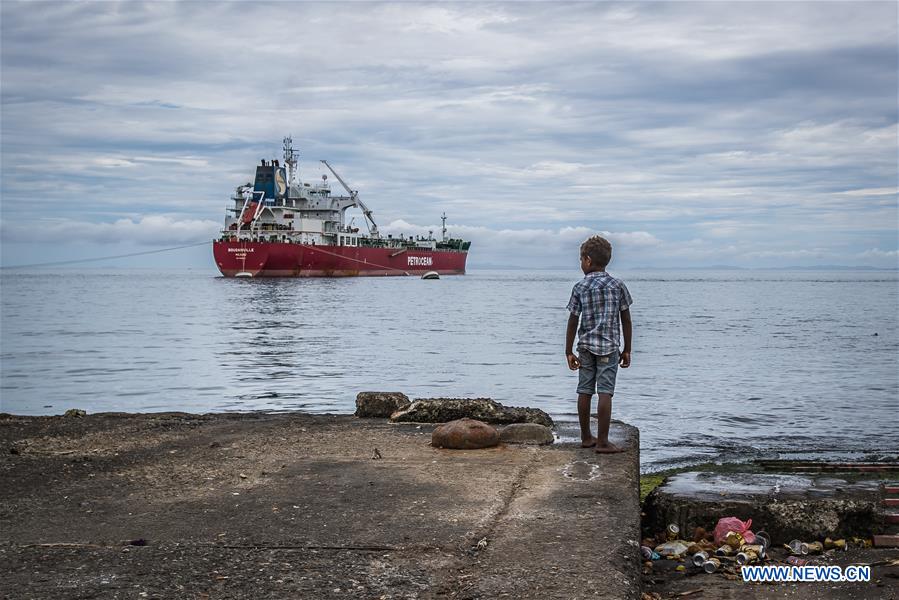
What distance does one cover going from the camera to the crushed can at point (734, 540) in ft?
13.8

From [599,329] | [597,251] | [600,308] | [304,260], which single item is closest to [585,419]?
[599,329]

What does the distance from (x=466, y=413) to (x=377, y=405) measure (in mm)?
723

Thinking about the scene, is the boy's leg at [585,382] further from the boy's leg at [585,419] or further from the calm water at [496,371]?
the calm water at [496,371]

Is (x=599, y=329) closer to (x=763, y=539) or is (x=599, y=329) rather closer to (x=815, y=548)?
(x=763, y=539)

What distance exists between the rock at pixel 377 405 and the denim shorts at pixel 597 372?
161cm

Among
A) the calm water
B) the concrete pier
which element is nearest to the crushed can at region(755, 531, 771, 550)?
the concrete pier

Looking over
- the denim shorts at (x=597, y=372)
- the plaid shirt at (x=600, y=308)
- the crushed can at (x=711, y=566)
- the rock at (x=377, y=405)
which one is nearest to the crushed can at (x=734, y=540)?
the crushed can at (x=711, y=566)

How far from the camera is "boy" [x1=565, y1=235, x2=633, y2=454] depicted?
16.1 feet

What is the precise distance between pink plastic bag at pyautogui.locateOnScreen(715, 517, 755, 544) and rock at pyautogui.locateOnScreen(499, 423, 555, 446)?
117cm

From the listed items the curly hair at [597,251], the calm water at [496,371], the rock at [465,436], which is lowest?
the calm water at [496,371]

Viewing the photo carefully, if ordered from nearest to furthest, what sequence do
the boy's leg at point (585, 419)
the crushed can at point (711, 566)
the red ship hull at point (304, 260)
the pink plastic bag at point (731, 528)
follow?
1. the crushed can at point (711, 566)
2. the pink plastic bag at point (731, 528)
3. the boy's leg at point (585, 419)
4. the red ship hull at point (304, 260)

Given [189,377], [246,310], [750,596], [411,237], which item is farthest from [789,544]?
[411,237]

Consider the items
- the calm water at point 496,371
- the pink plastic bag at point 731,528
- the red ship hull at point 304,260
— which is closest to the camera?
the pink plastic bag at point 731,528

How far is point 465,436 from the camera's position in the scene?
4.99 meters
